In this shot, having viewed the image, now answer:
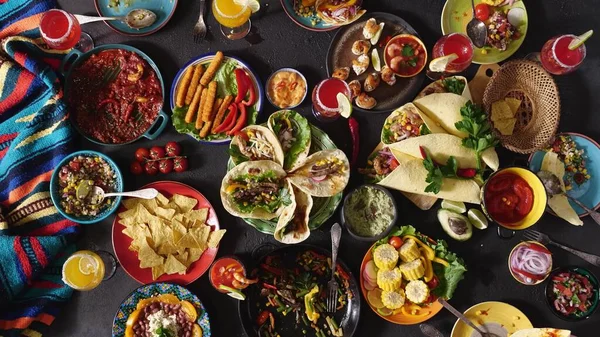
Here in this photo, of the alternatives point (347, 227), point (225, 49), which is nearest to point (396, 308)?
point (347, 227)

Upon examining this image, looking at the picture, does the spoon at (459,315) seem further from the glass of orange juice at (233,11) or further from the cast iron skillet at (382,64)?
the glass of orange juice at (233,11)

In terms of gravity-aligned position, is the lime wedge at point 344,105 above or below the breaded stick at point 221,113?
above

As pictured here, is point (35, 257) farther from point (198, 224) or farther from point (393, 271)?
point (393, 271)

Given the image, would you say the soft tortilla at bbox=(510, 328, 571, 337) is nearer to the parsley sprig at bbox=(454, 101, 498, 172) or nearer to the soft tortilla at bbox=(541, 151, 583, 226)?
the soft tortilla at bbox=(541, 151, 583, 226)

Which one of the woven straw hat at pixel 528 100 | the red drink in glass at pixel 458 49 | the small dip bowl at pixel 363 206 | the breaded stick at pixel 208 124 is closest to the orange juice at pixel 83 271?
the breaded stick at pixel 208 124

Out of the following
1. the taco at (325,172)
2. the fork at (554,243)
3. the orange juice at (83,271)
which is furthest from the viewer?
the fork at (554,243)
